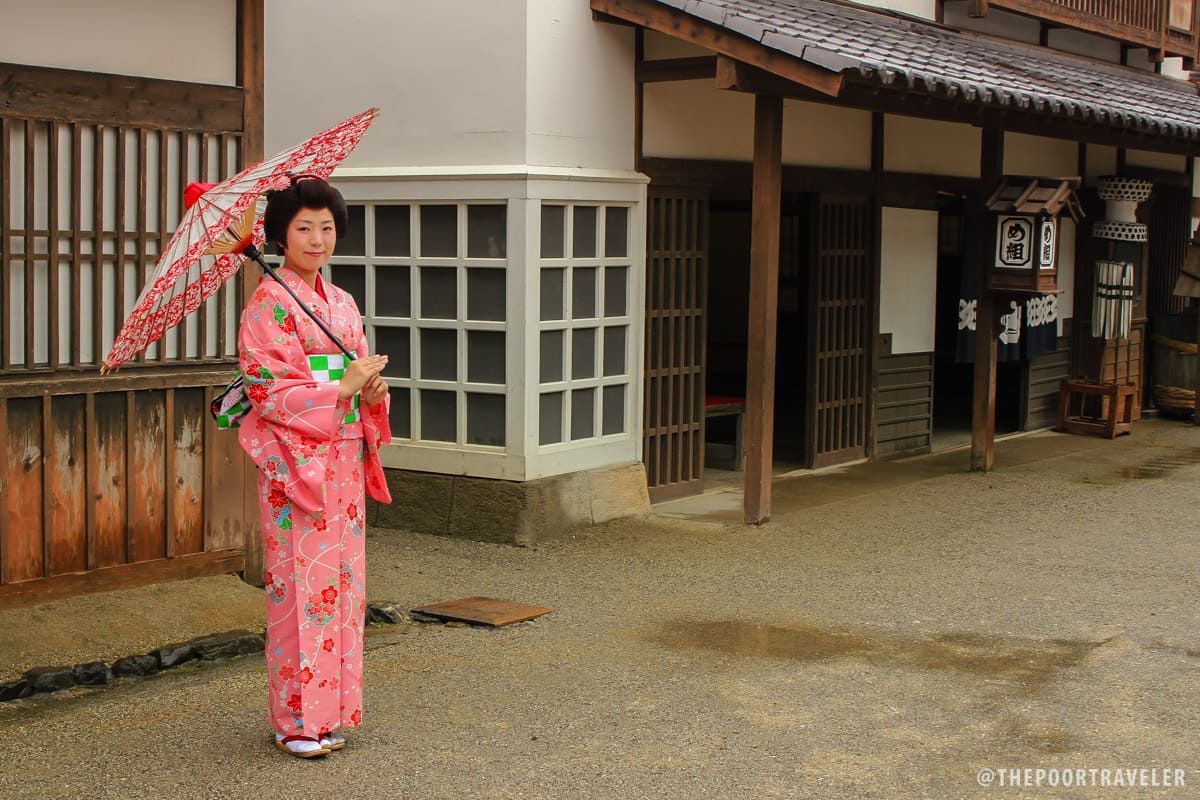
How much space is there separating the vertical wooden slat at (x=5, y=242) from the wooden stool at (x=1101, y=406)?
11395 millimetres

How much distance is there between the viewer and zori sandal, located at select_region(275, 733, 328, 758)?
502 centimetres

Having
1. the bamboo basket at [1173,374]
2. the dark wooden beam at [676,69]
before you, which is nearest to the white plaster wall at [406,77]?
the dark wooden beam at [676,69]

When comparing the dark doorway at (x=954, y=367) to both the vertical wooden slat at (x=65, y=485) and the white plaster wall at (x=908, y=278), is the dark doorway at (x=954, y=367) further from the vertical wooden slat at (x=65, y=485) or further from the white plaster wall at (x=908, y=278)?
the vertical wooden slat at (x=65, y=485)

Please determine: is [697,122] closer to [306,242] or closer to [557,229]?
[557,229]

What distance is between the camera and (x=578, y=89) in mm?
9336

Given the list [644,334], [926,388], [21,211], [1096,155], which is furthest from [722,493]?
[1096,155]

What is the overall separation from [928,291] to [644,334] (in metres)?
4.43

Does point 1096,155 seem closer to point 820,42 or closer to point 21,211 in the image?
point 820,42

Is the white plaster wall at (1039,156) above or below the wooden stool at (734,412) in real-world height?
above

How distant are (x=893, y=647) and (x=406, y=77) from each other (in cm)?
518

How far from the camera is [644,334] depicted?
1007cm

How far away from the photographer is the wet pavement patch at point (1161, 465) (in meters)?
12.1

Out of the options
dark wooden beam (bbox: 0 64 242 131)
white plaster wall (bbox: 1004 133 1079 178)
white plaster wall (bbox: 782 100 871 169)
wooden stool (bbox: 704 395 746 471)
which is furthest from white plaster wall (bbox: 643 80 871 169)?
dark wooden beam (bbox: 0 64 242 131)

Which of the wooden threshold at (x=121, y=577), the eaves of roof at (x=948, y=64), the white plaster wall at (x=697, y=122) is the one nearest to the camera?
the wooden threshold at (x=121, y=577)
